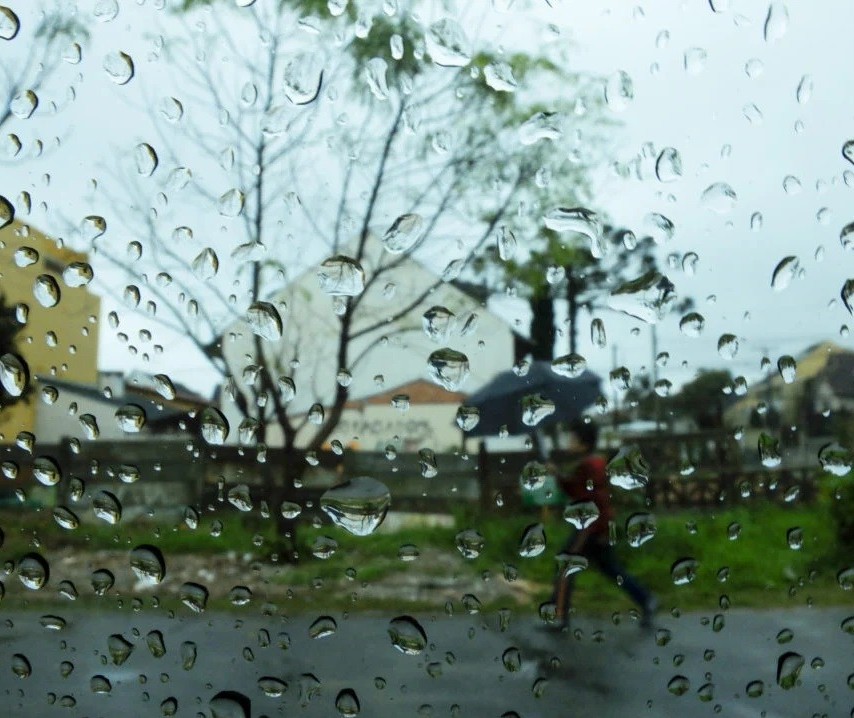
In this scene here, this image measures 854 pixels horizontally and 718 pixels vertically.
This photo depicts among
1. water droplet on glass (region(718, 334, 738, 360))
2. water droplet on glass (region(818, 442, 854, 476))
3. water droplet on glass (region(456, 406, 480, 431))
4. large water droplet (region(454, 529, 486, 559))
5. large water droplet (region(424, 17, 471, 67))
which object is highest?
Result: large water droplet (region(424, 17, 471, 67))

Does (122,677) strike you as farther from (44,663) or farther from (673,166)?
(673,166)

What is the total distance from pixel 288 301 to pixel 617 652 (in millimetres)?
639

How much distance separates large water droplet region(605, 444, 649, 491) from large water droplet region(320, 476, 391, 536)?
0.29 meters

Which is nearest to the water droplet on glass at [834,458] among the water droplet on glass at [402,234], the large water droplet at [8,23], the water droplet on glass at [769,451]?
the water droplet on glass at [769,451]

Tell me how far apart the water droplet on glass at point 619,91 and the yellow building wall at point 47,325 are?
73cm

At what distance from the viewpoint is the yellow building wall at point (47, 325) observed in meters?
1.11

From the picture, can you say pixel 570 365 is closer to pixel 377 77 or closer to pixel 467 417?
pixel 467 417

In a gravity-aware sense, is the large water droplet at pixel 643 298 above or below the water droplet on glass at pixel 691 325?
above

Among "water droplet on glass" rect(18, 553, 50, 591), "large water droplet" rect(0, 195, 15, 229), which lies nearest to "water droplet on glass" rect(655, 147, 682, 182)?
"large water droplet" rect(0, 195, 15, 229)

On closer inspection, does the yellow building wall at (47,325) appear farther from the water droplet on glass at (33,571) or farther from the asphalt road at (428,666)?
the asphalt road at (428,666)

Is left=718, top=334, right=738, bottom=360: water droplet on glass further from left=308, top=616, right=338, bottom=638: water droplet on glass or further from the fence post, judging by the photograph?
left=308, top=616, right=338, bottom=638: water droplet on glass

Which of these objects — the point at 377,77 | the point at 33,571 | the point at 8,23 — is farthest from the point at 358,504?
the point at 8,23

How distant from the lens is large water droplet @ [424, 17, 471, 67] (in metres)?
1.10


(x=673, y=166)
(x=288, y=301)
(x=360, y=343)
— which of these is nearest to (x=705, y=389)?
(x=673, y=166)
